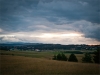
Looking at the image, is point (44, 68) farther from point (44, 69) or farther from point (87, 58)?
point (87, 58)

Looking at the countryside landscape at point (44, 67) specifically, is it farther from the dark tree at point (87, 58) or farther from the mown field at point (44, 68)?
the dark tree at point (87, 58)

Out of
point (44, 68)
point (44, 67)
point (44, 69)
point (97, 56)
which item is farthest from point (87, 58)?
point (44, 69)

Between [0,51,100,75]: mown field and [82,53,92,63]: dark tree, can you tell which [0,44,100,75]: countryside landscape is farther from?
[82,53,92,63]: dark tree

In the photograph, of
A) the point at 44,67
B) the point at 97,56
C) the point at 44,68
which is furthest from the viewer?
the point at 97,56

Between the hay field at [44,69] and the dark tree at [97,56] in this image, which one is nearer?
the hay field at [44,69]

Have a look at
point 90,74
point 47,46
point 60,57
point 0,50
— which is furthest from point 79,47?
point 90,74

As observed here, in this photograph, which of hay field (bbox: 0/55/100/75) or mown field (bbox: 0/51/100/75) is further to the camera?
mown field (bbox: 0/51/100/75)

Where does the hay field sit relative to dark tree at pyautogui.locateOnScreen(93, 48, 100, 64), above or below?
below

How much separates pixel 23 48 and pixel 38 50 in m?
13.2

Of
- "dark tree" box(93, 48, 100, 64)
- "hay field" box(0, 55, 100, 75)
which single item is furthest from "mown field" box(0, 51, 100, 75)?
"dark tree" box(93, 48, 100, 64)

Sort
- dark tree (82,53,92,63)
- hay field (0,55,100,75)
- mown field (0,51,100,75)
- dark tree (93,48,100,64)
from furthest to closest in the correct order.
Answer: dark tree (82,53,92,63) → dark tree (93,48,100,64) → mown field (0,51,100,75) → hay field (0,55,100,75)

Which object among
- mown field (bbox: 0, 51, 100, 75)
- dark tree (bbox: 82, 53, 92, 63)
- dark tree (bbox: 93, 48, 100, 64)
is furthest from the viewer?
dark tree (bbox: 82, 53, 92, 63)

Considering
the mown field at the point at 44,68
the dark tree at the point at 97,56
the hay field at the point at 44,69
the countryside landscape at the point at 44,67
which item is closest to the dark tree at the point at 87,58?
the countryside landscape at the point at 44,67

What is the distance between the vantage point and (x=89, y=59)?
45188mm
